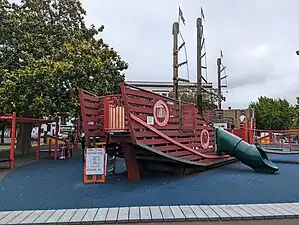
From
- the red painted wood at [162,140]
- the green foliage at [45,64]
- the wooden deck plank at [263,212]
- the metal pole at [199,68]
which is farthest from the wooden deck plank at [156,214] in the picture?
the green foliage at [45,64]

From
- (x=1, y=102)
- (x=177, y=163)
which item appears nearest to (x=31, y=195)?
(x=177, y=163)

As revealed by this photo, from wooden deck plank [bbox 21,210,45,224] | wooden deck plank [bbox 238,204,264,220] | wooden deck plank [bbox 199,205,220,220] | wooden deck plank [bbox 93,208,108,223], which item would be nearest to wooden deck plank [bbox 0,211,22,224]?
wooden deck plank [bbox 21,210,45,224]

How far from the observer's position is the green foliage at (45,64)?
11.6 meters

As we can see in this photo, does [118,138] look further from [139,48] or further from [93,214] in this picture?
[139,48]

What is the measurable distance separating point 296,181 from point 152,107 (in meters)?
4.30

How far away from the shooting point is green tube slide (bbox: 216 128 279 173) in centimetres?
920

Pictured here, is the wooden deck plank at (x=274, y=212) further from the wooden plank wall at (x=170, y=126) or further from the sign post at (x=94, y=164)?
the sign post at (x=94, y=164)

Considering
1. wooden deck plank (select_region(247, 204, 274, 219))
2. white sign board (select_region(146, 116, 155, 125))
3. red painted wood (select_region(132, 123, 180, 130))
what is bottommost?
wooden deck plank (select_region(247, 204, 274, 219))

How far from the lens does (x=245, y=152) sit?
9.54m

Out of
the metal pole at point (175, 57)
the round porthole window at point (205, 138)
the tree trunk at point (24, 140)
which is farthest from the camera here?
the tree trunk at point (24, 140)

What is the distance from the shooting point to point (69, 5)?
1628 cm

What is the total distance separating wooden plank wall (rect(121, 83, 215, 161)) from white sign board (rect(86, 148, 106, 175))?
1.32 meters

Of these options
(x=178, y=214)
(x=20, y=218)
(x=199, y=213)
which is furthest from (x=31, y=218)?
(x=199, y=213)

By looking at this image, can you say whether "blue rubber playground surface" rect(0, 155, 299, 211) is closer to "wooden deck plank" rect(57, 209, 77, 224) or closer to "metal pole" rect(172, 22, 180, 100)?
"wooden deck plank" rect(57, 209, 77, 224)
